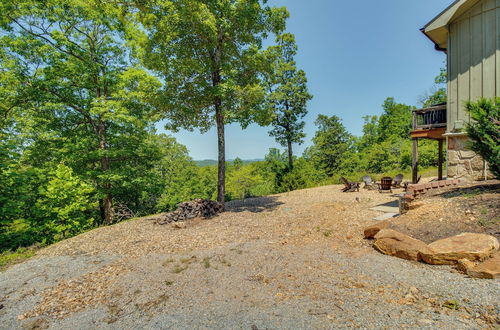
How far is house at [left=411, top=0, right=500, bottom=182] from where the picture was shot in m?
6.91

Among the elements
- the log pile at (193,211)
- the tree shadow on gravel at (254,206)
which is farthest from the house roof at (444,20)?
the log pile at (193,211)

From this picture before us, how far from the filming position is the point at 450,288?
286 centimetres

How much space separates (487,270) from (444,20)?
28.0ft

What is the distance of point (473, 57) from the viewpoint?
284 inches

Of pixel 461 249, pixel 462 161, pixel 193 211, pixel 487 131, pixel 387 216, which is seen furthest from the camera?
pixel 193 211

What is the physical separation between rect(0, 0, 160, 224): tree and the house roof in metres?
10.8

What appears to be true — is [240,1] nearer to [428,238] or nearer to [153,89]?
[153,89]

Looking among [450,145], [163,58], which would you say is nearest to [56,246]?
[163,58]

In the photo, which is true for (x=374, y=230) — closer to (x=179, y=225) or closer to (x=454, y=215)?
(x=454, y=215)

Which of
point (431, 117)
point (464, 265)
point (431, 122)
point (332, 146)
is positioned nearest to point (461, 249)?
point (464, 265)

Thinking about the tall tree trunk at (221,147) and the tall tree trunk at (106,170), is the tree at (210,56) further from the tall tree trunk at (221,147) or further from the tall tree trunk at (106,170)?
the tall tree trunk at (106,170)

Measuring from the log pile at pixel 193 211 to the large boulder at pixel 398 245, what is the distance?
5.22 metres

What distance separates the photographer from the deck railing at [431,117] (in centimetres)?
840

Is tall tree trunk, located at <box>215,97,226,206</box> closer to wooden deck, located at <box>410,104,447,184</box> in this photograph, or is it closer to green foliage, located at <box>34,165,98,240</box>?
green foliage, located at <box>34,165,98,240</box>
